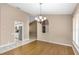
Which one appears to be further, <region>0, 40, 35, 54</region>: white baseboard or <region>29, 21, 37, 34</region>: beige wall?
<region>29, 21, 37, 34</region>: beige wall

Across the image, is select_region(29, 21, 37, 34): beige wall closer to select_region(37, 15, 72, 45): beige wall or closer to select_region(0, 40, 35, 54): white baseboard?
select_region(37, 15, 72, 45): beige wall

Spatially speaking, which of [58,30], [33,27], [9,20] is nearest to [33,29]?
[33,27]

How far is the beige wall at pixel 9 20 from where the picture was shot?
14.6ft

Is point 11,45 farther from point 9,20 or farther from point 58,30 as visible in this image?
point 58,30

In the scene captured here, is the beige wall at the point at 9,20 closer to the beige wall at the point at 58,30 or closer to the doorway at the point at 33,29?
the doorway at the point at 33,29

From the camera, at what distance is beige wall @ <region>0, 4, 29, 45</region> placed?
4453 mm

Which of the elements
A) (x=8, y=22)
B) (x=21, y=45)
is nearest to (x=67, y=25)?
(x=21, y=45)

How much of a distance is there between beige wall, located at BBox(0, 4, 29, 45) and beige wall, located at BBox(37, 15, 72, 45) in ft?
2.34

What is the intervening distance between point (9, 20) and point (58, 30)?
2.08 m

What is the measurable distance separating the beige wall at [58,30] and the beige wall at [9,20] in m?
0.71

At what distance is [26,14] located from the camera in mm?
4434

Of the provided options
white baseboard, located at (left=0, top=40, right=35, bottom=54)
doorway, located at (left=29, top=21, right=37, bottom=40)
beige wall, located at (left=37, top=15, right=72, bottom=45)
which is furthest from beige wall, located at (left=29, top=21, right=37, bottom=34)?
white baseboard, located at (left=0, top=40, right=35, bottom=54)

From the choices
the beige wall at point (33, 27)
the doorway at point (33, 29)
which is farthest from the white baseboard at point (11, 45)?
the beige wall at point (33, 27)

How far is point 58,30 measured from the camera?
4.17 metres
